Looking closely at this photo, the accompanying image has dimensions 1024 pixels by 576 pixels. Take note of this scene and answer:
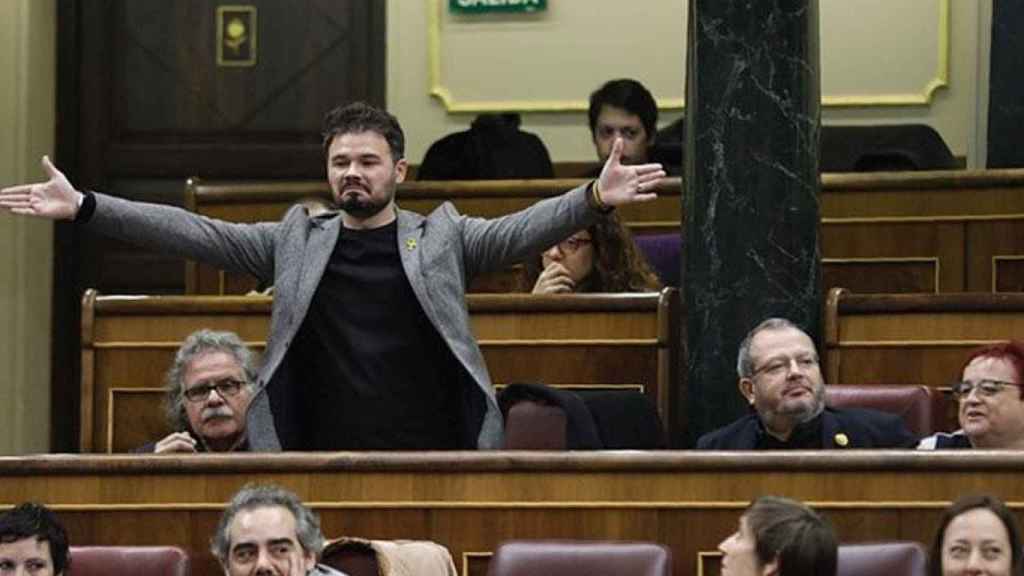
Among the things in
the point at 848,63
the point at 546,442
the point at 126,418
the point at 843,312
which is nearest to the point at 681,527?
the point at 546,442

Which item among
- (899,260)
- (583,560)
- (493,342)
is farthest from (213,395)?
(899,260)

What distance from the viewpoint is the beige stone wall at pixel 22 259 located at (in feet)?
23.7

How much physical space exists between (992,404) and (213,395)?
137 centimetres

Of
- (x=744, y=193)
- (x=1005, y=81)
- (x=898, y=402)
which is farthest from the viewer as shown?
(x=1005, y=81)

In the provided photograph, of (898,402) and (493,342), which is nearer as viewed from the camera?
(898,402)

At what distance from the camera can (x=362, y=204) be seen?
4441 millimetres

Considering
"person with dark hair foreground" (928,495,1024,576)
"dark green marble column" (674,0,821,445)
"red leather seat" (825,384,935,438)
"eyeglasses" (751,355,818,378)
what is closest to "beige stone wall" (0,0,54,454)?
"dark green marble column" (674,0,821,445)

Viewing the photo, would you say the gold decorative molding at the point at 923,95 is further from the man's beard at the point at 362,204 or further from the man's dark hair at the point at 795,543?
the man's dark hair at the point at 795,543

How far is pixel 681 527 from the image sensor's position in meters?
4.13

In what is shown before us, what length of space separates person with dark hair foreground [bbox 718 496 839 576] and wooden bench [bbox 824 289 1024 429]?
1.86 m

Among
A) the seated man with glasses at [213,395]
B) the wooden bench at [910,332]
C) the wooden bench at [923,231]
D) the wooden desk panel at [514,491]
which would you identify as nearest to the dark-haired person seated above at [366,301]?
the seated man with glasses at [213,395]

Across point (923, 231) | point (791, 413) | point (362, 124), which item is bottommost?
point (791, 413)

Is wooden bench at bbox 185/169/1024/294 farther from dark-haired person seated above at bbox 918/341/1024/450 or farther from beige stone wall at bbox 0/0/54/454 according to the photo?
beige stone wall at bbox 0/0/54/454

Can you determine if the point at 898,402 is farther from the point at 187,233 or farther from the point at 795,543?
the point at 795,543
